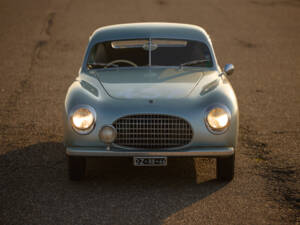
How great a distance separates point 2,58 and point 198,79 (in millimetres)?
9192

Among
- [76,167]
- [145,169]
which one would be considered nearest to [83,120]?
[76,167]

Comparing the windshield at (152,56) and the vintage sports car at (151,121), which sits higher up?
the windshield at (152,56)

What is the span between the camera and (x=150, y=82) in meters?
6.65

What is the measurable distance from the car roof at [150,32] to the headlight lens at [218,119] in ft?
6.41

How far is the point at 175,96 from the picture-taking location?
6191 mm

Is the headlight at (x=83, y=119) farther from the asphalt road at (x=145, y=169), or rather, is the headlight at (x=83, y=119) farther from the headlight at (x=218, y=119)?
the headlight at (x=218, y=119)

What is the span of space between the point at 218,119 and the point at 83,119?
4.73 ft

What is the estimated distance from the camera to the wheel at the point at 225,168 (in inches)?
245

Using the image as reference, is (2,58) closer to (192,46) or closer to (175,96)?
(192,46)

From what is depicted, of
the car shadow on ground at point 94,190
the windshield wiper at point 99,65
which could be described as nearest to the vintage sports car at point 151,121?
the car shadow on ground at point 94,190

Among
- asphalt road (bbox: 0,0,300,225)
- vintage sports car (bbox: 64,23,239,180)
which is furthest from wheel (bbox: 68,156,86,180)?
asphalt road (bbox: 0,0,300,225)

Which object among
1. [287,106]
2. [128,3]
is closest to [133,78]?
[287,106]

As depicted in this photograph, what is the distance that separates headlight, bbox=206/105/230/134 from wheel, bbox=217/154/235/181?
0.41m

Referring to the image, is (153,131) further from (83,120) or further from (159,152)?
(83,120)
